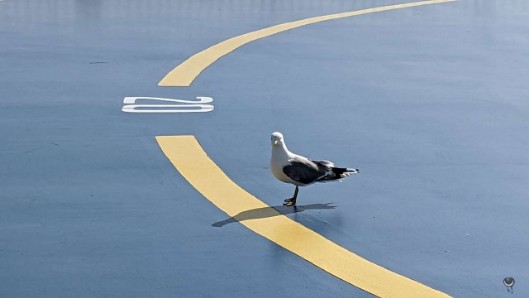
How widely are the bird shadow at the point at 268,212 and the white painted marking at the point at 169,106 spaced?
2.45 m

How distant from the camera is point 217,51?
37.8ft

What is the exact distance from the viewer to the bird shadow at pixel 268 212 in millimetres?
6418

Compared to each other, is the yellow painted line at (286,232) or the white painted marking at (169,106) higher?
the white painted marking at (169,106)

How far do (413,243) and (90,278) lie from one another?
1753 mm

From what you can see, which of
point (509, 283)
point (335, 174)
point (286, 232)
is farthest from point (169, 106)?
point (509, 283)

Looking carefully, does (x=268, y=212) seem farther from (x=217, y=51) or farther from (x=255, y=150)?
(x=217, y=51)

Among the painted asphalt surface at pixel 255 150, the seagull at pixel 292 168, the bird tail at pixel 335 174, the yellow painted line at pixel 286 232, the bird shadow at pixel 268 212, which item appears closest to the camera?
the yellow painted line at pixel 286 232

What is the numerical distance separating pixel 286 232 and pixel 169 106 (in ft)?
10.2

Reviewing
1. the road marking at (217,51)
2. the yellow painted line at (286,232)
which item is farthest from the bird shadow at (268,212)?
the road marking at (217,51)

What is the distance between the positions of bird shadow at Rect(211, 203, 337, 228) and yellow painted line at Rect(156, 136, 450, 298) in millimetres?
20

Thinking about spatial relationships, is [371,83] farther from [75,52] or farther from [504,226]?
[504,226]

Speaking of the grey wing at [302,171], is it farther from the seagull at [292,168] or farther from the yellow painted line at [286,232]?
the yellow painted line at [286,232]

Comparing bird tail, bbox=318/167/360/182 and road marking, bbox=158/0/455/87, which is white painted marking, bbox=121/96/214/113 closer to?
road marking, bbox=158/0/455/87

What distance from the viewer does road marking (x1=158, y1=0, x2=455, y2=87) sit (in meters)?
10.2
